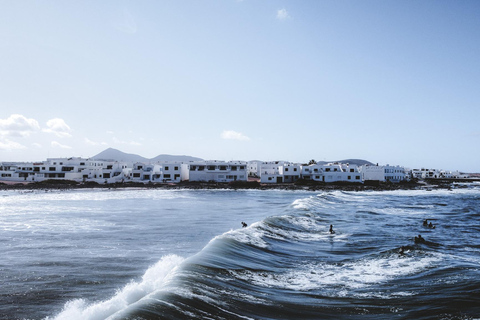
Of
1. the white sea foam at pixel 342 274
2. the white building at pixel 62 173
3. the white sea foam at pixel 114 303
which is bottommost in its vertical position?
the white sea foam at pixel 342 274

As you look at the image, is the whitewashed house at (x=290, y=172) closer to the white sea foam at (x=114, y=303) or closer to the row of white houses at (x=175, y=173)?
the row of white houses at (x=175, y=173)

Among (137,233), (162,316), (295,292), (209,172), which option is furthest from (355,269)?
(209,172)

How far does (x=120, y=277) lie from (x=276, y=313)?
5.35 meters

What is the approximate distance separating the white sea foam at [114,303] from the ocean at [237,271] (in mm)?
28

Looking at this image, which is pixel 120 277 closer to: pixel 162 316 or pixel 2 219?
pixel 162 316

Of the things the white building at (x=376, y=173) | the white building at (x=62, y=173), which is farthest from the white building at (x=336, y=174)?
the white building at (x=62, y=173)

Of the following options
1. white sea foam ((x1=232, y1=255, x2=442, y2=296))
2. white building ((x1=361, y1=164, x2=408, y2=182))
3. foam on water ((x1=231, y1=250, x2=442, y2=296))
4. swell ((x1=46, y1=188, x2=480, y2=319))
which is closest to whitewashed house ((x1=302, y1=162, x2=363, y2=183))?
white building ((x1=361, y1=164, x2=408, y2=182))

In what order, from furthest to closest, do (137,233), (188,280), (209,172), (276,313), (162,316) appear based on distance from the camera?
(209,172), (137,233), (188,280), (276,313), (162,316)

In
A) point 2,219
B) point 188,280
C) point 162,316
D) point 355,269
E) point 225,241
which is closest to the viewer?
point 162,316

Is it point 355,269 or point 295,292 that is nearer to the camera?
point 295,292

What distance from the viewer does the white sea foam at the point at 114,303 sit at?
796cm

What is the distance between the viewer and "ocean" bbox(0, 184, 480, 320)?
858 centimetres

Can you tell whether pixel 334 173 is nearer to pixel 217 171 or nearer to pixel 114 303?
pixel 217 171

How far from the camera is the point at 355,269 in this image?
1294 cm
